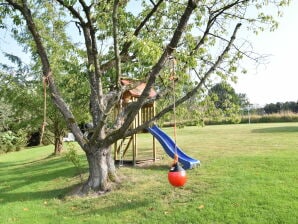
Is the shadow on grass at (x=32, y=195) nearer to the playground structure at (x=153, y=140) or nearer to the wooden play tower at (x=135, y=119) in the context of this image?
the playground structure at (x=153, y=140)

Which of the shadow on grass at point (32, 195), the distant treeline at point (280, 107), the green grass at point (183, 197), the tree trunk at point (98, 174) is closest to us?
the green grass at point (183, 197)

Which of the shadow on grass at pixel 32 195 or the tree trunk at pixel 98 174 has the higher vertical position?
the tree trunk at pixel 98 174

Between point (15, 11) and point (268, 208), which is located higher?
point (15, 11)

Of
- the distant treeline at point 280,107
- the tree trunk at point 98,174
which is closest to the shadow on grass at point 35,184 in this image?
the tree trunk at point 98,174

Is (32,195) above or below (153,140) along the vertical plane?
below

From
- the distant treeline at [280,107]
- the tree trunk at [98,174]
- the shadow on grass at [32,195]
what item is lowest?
the shadow on grass at [32,195]

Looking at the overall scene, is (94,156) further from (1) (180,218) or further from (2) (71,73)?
(2) (71,73)

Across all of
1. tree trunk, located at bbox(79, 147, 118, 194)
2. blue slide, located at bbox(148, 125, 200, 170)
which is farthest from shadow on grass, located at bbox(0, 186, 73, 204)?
blue slide, located at bbox(148, 125, 200, 170)

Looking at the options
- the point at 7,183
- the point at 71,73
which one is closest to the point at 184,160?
the point at 71,73

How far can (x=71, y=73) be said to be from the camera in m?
12.3

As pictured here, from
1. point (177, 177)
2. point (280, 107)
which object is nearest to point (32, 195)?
point (177, 177)

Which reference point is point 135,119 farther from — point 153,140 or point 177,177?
point 177,177

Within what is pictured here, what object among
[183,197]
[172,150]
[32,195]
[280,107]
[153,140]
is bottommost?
[32,195]

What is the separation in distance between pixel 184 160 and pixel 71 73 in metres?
5.06
